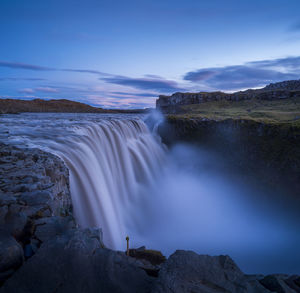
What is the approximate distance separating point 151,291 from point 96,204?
605 cm

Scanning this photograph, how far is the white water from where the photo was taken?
957 centimetres

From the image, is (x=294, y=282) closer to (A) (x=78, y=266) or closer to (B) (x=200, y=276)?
(B) (x=200, y=276)

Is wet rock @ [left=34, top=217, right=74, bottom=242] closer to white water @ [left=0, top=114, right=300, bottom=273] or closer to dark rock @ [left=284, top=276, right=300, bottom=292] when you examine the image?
white water @ [left=0, top=114, right=300, bottom=273]

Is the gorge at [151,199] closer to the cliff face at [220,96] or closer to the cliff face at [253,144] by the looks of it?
the cliff face at [253,144]

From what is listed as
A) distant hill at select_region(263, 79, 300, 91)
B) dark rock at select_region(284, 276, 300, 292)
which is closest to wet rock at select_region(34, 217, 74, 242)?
dark rock at select_region(284, 276, 300, 292)

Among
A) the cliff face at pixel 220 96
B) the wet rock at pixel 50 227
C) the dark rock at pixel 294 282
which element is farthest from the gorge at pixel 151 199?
the cliff face at pixel 220 96

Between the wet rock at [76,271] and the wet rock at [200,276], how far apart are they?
1.10 feet

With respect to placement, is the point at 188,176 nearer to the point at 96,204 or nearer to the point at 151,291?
the point at 96,204

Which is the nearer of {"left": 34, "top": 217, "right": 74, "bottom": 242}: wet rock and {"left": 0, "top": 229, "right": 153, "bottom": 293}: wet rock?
{"left": 0, "top": 229, "right": 153, "bottom": 293}: wet rock

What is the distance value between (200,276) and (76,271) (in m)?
1.98

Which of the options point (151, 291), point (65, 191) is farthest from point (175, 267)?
point (65, 191)

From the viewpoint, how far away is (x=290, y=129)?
20.0m

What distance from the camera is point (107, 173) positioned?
39.0 feet

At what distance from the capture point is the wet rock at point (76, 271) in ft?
9.23
